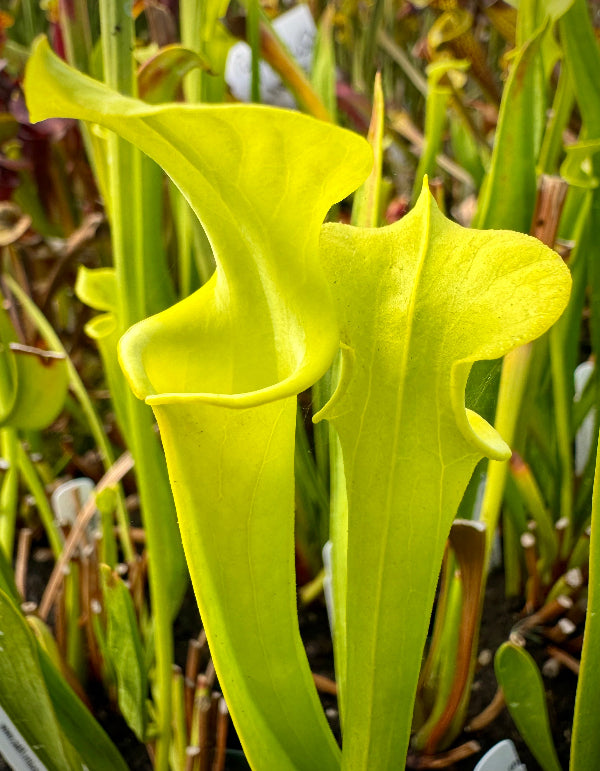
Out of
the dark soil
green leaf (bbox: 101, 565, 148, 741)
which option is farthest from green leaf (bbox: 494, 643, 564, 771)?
green leaf (bbox: 101, 565, 148, 741)

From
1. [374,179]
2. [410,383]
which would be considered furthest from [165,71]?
[410,383]

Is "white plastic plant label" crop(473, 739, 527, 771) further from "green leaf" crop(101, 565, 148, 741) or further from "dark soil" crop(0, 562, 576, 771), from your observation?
"green leaf" crop(101, 565, 148, 741)

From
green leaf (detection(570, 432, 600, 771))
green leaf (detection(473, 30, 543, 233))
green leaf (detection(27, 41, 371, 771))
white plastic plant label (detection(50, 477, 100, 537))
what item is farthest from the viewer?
white plastic plant label (detection(50, 477, 100, 537))

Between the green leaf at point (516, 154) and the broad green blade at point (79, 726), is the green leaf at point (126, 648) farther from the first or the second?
the green leaf at point (516, 154)

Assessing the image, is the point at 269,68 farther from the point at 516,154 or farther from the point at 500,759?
the point at 500,759

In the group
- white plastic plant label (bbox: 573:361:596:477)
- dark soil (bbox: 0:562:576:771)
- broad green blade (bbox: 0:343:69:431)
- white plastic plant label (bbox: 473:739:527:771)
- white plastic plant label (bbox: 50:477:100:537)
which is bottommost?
dark soil (bbox: 0:562:576:771)

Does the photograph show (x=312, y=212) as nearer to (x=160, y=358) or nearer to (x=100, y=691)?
(x=160, y=358)

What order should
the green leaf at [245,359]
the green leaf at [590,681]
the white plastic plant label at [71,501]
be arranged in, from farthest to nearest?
the white plastic plant label at [71,501] → the green leaf at [590,681] → the green leaf at [245,359]

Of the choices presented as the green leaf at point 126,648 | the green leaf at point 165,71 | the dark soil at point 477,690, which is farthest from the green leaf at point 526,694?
the green leaf at point 165,71
